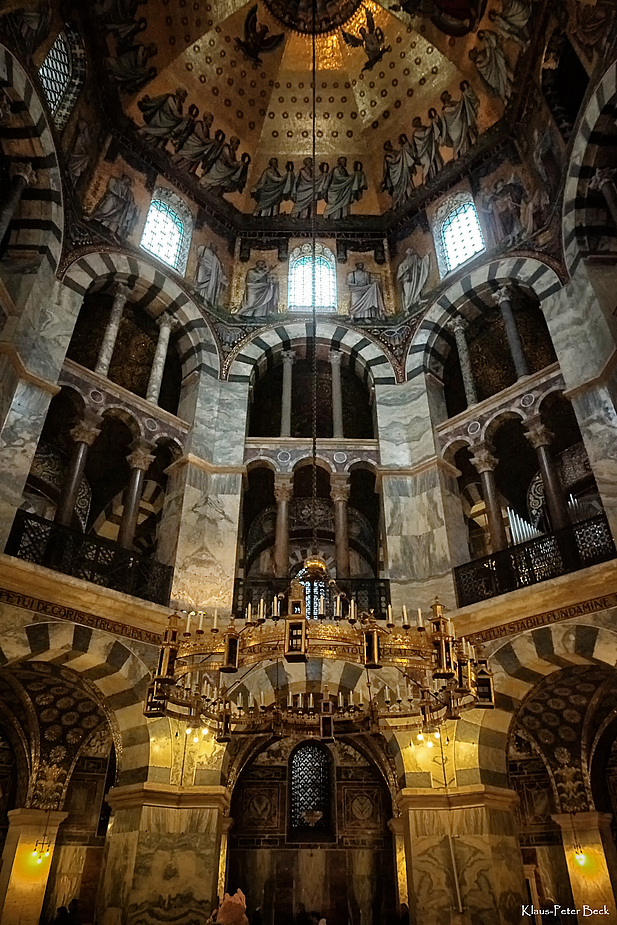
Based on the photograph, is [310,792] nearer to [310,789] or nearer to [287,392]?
[310,789]

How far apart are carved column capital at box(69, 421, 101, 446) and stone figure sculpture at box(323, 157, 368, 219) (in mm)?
8881

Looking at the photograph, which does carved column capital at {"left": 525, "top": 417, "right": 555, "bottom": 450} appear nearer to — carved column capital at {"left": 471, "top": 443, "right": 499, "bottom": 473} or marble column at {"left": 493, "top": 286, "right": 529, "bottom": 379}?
carved column capital at {"left": 471, "top": 443, "right": 499, "bottom": 473}

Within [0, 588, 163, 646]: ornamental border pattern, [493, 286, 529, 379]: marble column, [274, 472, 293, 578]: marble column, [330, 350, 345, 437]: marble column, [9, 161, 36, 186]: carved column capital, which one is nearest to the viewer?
[0, 588, 163, 646]: ornamental border pattern

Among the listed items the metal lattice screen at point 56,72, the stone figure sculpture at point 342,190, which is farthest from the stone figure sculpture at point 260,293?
the metal lattice screen at point 56,72

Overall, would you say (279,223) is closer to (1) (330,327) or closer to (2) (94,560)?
(1) (330,327)

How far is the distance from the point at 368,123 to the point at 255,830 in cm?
1702

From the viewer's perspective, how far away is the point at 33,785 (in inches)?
484

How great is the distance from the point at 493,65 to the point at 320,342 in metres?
7.07

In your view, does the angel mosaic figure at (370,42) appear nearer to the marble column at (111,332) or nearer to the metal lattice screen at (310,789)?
the marble column at (111,332)

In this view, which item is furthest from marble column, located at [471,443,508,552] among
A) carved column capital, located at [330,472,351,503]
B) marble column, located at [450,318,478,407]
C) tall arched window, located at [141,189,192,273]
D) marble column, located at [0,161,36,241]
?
marble column, located at [0,161,36,241]

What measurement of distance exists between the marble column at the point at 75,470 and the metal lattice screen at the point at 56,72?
5913mm

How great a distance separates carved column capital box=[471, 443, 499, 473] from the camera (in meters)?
11.4

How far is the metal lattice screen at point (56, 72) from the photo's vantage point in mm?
11461

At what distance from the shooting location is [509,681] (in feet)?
29.6
